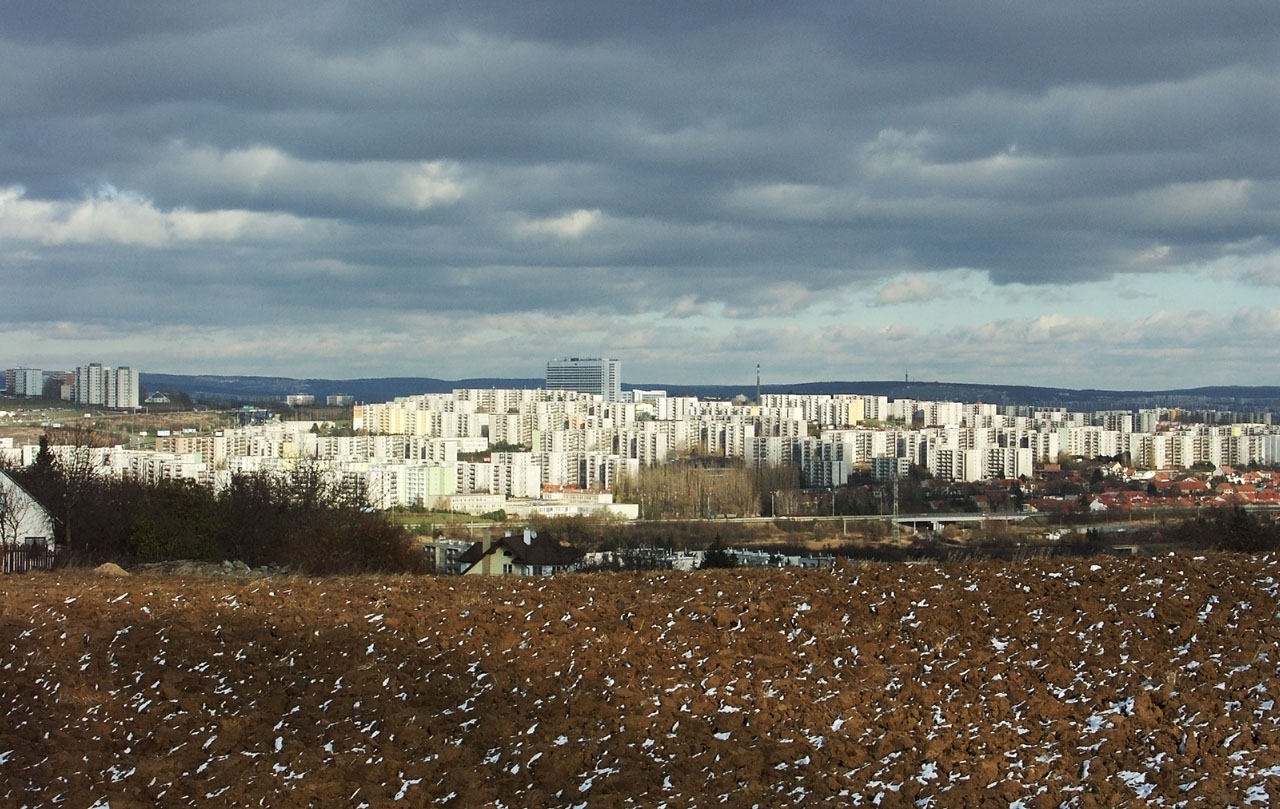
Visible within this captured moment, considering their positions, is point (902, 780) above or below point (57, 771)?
above

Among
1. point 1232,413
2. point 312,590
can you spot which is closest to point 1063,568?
point 312,590

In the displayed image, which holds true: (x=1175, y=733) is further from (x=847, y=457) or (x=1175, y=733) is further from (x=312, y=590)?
(x=847, y=457)

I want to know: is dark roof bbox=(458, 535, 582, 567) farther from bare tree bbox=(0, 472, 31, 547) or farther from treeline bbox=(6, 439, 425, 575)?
bare tree bbox=(0, 472, 31, 547)

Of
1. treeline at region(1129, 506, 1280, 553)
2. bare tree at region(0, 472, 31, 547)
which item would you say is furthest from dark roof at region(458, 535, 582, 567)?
treeline at region(1129, 506, 1280, 553)

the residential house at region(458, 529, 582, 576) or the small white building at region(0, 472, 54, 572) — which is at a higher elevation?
the small white building at region(0, 472, 54, 572)

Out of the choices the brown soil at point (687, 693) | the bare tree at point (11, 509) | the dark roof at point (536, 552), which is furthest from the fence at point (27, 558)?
the dark roof at point (536, 552)

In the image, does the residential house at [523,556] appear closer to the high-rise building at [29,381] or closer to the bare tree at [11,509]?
the bare tree at [11,509]

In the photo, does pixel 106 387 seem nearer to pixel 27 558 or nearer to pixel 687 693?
pixel 27 558
